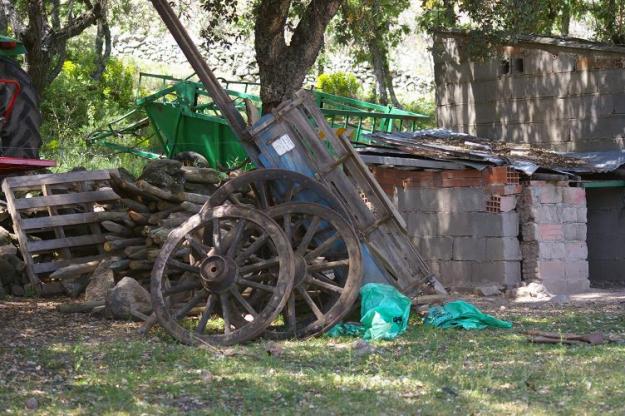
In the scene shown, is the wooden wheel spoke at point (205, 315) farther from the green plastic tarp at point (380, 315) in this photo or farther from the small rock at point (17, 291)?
the small rock at point (17, 291)

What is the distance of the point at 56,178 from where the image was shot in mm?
12773

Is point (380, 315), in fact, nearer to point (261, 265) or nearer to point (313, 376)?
point (261, 265)

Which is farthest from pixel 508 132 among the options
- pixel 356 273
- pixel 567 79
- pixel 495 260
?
pixel 356 273

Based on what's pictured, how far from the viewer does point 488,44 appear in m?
15.9

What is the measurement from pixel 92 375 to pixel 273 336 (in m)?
2.04

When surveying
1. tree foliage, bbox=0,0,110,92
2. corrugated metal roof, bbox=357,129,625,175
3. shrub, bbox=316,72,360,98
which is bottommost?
corrugated metal roof, bbox=357,129,625,175

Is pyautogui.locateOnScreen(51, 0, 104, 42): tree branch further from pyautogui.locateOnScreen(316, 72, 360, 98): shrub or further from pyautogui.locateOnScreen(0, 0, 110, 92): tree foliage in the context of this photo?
pyautogui.locateOnScreen(316, 72, 360, 98): shrub

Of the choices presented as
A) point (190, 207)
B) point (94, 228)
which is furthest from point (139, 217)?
point (94, 228)

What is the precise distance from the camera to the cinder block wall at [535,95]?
53.8 feet

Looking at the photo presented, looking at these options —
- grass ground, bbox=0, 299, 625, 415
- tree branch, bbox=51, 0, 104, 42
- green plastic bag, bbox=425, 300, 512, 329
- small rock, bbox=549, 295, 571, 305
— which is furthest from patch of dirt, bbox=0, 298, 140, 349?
tree branch, bbox=51, 0, 104, 42

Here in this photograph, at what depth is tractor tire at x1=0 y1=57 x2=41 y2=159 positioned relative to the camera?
11430 millimetres

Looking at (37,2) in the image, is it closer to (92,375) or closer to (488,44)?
(488,44)

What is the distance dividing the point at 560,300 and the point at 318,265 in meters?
5.08

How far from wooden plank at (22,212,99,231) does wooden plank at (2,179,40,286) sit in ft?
0.26
